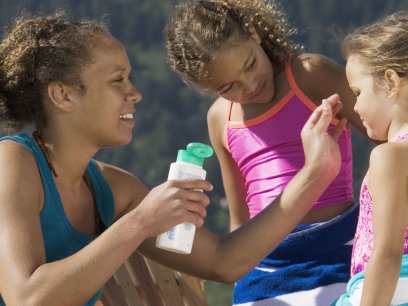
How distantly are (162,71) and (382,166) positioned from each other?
8.17 feet

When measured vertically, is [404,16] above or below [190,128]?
above

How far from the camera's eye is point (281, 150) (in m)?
2.59

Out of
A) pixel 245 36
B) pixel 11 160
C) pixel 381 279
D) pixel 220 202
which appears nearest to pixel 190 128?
pixel 220 202

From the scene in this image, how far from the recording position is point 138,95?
7.75ft

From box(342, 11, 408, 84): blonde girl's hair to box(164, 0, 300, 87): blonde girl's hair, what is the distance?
424mm

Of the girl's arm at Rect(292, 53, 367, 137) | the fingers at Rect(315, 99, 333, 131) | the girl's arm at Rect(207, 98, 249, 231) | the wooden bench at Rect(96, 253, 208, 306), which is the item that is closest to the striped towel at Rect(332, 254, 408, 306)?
the fingers at Rect(315, 99, 333, 131)

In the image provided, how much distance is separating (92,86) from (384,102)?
630mm

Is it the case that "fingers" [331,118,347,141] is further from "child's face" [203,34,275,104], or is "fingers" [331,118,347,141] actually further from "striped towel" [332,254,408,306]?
"striped towel" [332,254,408,306]

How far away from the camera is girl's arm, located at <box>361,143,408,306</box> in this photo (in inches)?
77.9

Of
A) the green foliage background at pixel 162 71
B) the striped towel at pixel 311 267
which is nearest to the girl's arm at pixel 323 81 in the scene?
the striped towel at pixel 311 267

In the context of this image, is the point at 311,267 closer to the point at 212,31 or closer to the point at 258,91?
the point at 258,91

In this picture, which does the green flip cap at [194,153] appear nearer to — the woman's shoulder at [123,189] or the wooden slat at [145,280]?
the woman's shoulder at [123,189]

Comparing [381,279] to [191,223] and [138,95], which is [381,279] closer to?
[191,223]

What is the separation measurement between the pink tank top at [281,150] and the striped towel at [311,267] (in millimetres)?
71
